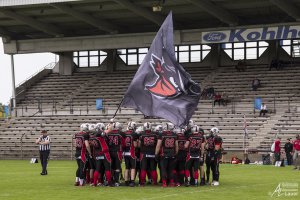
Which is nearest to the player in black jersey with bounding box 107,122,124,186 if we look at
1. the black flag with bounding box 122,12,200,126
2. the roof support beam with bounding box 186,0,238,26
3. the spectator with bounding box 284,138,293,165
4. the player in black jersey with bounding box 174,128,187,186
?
the black flag with bounding box 122,12,200,126

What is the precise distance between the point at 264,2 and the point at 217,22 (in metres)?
5.90

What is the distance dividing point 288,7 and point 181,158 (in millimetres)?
24238

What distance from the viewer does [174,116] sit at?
2169 centimetres

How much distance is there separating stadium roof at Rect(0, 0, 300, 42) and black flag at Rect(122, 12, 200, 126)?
21291mm

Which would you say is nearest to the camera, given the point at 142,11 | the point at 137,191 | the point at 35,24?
the point at 137,191

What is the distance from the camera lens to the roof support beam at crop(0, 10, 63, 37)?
4866 centimetres

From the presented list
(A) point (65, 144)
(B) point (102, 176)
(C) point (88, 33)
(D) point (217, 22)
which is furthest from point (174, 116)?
(C) point (88, 33)

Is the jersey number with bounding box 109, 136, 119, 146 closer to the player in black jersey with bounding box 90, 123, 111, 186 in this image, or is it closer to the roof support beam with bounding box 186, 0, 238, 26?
the player in black jersey with bounding box 90, 123, 111, 186

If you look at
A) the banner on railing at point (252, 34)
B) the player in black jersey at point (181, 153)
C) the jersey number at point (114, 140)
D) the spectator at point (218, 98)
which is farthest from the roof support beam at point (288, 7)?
the jersey number at point (114, 140)

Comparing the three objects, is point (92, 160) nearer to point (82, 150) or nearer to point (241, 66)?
point (82, 150)

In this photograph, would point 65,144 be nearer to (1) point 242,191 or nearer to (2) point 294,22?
(2) point 294,22

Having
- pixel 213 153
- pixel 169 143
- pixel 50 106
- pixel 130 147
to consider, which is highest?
pixel 50 106

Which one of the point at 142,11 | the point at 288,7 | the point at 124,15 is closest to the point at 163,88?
the point at 288,7

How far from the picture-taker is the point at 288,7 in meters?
44.3
